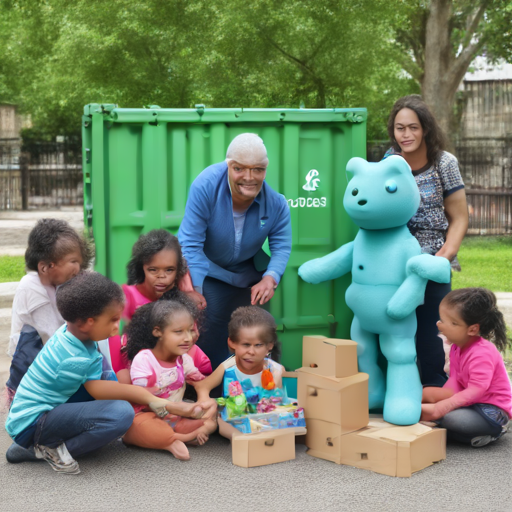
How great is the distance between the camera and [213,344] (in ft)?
16.0

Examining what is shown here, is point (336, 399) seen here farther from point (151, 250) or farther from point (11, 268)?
point (11, 268)

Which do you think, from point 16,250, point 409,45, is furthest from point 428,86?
point 16,250

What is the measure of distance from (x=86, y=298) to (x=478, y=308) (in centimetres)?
215

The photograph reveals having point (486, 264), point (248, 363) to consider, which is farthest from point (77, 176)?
point (248, 363)

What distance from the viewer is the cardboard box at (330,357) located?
13.3 feet

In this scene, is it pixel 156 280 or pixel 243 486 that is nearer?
pixel 243 486

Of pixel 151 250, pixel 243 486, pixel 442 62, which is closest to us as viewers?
pixel 243 486

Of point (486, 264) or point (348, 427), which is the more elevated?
point (486, 264)

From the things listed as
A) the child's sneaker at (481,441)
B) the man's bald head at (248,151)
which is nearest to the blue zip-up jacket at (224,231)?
the man's bald head at (248,151)

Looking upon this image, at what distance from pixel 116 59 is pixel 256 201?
1144cm

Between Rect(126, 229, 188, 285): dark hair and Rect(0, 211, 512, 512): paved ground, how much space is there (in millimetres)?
1047

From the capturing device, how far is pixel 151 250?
445 centimetres

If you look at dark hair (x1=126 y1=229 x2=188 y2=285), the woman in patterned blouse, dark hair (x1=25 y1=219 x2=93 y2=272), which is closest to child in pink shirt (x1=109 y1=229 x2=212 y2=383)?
dark hair (x1=126 y1=229 x2=188 y2=285)

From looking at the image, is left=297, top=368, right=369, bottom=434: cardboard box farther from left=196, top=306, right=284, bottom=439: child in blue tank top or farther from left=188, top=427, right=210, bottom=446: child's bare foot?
left=188, top=427, right=210, bottom=446: child's bare foot
